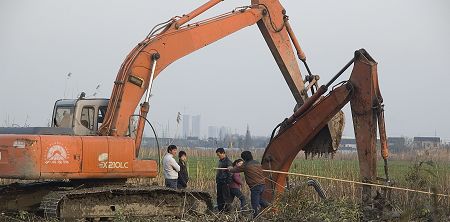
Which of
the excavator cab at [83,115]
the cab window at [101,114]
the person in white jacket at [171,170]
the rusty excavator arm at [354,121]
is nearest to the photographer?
the rusty excavator arm at [354,121]

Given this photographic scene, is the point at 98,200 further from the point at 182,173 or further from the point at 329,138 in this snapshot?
the point at 329,138

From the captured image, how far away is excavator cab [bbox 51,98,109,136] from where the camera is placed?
13.4m

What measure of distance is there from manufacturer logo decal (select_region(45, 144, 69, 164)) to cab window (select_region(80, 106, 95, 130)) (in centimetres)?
132

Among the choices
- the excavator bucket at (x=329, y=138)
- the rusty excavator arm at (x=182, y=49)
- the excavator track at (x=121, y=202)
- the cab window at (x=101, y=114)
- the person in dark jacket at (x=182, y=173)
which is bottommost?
the excavator track at (x=121, y=202)

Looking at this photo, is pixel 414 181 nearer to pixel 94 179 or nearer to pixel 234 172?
pixel 234 172

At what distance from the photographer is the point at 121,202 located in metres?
12.7

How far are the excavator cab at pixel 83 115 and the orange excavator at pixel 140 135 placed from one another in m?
0.02

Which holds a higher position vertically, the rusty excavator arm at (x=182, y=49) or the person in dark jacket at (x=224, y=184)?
the rusty excavator arm at (x=182, y=49)

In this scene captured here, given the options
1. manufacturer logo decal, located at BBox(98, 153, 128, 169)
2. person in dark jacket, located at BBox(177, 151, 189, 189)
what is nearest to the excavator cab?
manufacturer logo decal, located at BBox(98, 153, 128, 169)

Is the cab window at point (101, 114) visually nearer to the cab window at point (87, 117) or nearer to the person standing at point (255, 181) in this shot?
the cab window at point (87, 117)

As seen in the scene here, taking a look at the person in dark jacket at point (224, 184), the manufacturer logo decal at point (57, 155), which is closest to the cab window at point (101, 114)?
the manufacturer logo decal at point (57, 155)

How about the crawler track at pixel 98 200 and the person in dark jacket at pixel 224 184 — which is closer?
the crawler track at pixel 98 200

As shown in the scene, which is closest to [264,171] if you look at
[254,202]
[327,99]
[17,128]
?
[254,202]

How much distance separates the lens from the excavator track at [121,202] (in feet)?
39.5
